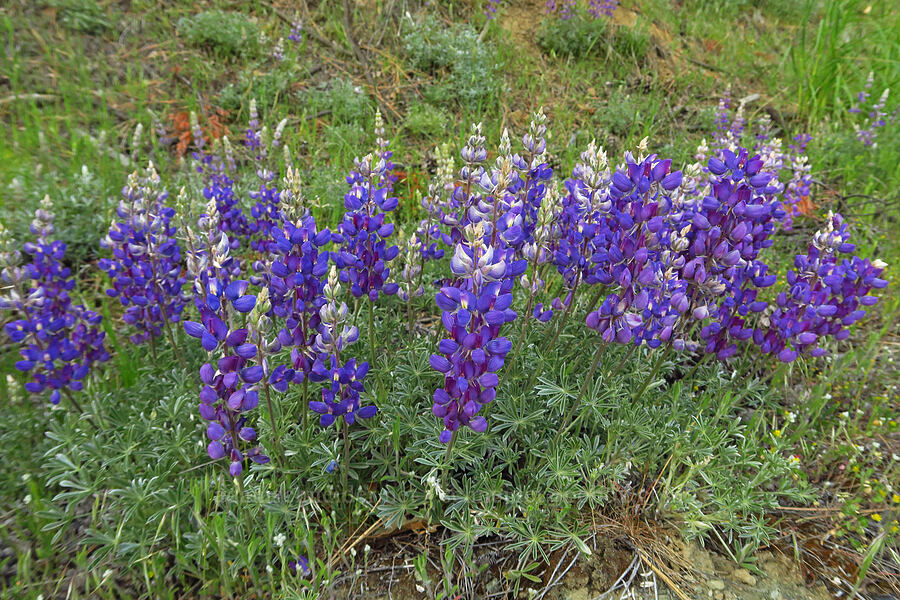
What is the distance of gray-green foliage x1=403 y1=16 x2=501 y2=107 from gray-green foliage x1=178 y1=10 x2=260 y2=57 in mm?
1784

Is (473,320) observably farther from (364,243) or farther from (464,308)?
(364,243)

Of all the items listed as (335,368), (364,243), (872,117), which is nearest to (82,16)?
(364,243)

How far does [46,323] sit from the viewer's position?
2621mm

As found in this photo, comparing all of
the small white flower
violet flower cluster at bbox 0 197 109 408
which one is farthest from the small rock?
violet flower cluster at bbox 0 197 109 408

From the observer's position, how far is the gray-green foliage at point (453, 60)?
579cm

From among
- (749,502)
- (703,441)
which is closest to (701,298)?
(703,441)

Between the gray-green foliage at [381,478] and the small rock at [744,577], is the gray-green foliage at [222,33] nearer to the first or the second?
the gray-green foliage at [381,478]

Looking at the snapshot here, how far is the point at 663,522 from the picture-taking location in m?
2.41

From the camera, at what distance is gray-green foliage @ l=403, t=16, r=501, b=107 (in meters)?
5.79

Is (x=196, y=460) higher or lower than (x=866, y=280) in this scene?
lower

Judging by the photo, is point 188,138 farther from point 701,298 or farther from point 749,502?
point 749,502

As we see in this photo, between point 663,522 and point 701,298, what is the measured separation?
3.36ft

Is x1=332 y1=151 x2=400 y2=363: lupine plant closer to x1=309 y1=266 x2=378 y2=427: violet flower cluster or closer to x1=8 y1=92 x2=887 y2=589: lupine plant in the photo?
x1=8 y1=92 x2=887 y2=589: lupine plant

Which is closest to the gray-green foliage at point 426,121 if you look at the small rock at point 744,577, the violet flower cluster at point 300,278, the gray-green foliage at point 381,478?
the gray-green foliage at point 381,478
